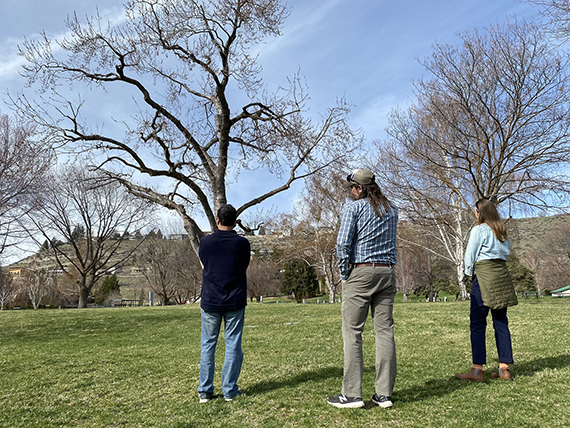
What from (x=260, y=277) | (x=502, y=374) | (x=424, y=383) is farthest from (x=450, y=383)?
(x=260, y=277)

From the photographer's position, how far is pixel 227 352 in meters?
3.86

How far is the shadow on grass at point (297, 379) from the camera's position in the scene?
407 centimetres

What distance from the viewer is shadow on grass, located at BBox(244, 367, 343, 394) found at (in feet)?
13.4

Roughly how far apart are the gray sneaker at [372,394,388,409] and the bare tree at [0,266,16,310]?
2144 inches

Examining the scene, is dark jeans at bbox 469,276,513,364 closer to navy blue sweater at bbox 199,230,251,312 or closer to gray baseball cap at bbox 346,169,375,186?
gray baseball cap at bbox 346,169,375,186

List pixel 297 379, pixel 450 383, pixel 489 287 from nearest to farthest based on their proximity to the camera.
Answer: pixel 450 383 < pixel 489 287 < pixel 297 379

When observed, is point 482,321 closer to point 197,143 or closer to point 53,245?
point 197,143

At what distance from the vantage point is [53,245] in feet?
99.3

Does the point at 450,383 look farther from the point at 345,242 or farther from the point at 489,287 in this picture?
the point at 345,242

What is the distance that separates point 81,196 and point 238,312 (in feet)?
105

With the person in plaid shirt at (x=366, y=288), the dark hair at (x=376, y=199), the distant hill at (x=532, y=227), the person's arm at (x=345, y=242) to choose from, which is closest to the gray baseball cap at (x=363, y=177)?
the dark hair at (x=376, y=199)

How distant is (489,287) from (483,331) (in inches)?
20.0

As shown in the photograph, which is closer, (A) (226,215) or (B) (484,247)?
(A) (226,215)

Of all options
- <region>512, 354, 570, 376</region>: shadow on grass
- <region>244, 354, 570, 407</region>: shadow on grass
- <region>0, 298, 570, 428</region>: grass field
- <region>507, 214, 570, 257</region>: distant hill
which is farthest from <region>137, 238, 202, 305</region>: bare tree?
<region>512, 354, 570, 376</region>: shadow on grass
